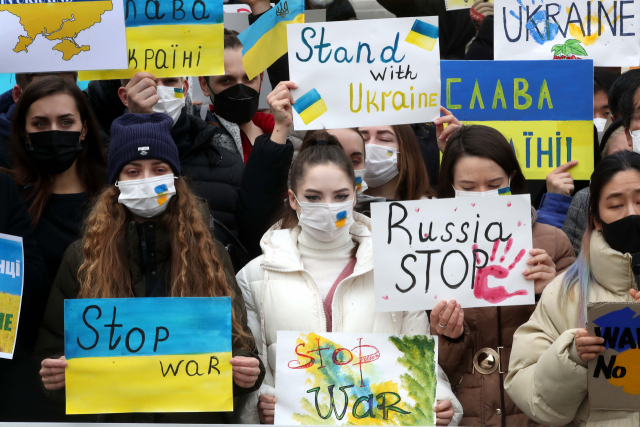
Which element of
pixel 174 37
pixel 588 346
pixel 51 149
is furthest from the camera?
pixel 174 37

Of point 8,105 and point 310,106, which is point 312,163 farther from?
point 8,105

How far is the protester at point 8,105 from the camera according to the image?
4.52 meters

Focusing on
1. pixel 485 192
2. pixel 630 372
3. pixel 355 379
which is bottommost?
pixel 355 379

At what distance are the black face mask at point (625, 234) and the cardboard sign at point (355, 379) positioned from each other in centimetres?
85

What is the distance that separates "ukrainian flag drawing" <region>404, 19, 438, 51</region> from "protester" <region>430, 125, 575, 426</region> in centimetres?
47

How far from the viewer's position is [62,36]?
4.36 meters

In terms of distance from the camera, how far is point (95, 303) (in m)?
3.36

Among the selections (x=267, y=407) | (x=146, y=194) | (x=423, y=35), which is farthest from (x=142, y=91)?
(x=267, y=407)

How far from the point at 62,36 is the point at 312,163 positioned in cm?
159

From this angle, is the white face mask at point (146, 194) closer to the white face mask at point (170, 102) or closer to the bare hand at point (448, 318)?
the white face mask at point (170, 102)

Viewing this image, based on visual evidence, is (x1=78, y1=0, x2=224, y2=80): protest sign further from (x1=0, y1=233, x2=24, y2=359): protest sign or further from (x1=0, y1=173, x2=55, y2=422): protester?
(x1=0, y1=233, x2=24, y2=359): protest sign

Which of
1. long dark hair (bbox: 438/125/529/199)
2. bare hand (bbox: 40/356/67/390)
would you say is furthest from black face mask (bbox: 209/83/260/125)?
bare hand (bbox: 40/356/67/390)

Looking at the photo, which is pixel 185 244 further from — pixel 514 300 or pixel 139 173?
pixel 514 300

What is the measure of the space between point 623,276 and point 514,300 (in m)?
0.46
